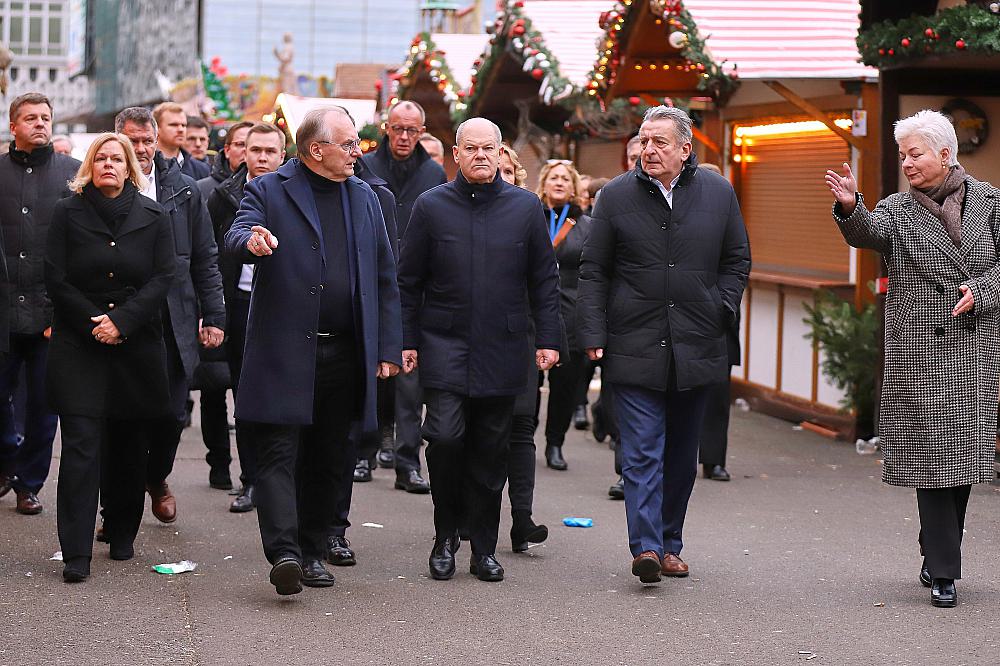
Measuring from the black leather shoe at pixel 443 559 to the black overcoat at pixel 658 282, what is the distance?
1.04 meters

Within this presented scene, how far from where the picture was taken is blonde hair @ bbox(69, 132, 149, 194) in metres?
7.91

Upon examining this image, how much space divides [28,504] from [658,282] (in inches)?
149

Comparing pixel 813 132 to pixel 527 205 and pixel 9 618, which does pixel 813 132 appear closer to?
pixel 527 205

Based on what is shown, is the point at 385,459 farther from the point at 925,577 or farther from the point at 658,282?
the point at 925,577

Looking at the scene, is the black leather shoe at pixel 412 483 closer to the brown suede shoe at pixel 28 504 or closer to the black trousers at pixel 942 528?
the brown suede shoe at pixel 28 504

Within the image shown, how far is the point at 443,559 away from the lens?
7.75 metres

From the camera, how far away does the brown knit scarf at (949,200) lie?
7.33 meters

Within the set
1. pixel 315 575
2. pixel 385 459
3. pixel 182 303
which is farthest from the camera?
pixel 385 459

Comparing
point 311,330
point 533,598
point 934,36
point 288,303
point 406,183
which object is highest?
point 934,36

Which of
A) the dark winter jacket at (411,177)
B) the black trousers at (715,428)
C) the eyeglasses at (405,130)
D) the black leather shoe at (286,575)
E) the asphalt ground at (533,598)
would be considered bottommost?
the asphalt ground at (533,598)

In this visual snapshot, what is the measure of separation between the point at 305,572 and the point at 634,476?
4.86 feet

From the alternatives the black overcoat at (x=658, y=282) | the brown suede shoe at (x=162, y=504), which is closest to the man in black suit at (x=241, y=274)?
the brown suede shoe at (x=162, y=504)

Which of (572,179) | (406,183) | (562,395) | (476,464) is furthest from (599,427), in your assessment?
(476,464)

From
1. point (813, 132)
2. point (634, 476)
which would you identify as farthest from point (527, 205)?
point (813, 132)
